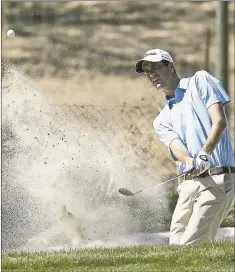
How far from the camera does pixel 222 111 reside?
6145mm

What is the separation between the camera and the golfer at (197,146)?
6.14 meters

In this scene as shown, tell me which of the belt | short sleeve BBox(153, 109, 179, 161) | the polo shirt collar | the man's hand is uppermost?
the polo shirt collar

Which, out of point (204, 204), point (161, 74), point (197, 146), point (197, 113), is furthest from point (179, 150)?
point (161, 74)

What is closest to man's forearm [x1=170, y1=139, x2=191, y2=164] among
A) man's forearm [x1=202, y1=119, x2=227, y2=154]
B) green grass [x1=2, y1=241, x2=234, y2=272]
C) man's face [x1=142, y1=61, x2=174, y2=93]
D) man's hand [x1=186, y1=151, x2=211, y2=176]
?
man's hand [x1=186, y1=151, x2=211, y2=176]

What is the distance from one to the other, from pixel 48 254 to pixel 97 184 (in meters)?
2.74

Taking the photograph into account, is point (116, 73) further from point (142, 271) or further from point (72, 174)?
point (142, 271)

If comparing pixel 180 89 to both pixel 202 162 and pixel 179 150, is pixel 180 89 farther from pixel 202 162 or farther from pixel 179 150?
pixel 202 162

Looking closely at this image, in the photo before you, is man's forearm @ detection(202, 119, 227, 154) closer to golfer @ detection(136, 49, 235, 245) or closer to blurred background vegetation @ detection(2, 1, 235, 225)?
golfer @ detection(136, 49, 235, 245)

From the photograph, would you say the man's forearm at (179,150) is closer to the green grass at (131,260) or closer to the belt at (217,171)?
the belt at (217,171)

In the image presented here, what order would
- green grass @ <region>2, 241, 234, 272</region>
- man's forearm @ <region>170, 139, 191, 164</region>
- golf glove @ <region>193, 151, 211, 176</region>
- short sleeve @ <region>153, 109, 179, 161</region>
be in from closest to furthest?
green grass @ <region>2, 241, 234, 272</region> → golf glove @ <region>193, 151, 211, 176</region> → man's forearm @ <region>170, 139, 191, 164</region> → short sleeve @ <region>153, 109, 179, 161</region>

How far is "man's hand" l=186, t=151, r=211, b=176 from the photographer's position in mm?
6023

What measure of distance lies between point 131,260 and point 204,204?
66 cm

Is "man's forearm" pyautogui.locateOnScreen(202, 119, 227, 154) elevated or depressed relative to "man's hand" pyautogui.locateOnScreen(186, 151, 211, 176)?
elevated

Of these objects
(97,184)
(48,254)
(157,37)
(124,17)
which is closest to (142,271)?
(48,254)
